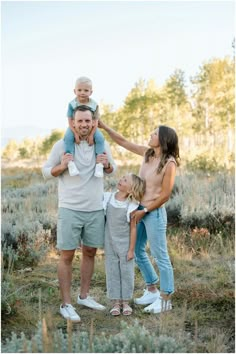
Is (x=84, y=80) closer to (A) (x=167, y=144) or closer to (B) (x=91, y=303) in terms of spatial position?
(A) (x=167, y=144)

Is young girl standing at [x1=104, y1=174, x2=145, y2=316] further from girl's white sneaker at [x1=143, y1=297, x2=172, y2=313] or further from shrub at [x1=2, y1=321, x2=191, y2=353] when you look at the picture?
shrub at [x1=2, y1=321, x2=191, y2=353]

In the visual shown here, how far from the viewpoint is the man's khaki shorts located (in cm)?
450

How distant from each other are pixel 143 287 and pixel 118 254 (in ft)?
3.54

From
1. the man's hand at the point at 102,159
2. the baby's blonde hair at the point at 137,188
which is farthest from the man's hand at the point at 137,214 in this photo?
the man's hand at the point at 102,159

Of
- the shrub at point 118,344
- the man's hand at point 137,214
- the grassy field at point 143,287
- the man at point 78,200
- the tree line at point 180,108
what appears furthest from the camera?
the tree line at point 180,108

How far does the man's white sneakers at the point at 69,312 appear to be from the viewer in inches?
176

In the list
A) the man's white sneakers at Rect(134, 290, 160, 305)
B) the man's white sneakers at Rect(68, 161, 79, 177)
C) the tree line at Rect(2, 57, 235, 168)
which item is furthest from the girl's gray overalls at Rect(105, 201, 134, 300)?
the tree line at Rect(2, 57, 235, 168)

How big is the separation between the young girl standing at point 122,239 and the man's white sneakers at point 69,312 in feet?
1.13

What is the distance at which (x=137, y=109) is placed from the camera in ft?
120

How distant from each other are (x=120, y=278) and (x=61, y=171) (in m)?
1.14

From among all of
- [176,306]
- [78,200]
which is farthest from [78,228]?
[176,306]

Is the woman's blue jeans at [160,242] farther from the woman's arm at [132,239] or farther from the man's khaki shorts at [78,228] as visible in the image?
the man's khaki shorts at [78,228]

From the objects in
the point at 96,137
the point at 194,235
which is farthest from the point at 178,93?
the point at 96,137

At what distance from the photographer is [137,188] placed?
15.5 ft
